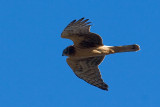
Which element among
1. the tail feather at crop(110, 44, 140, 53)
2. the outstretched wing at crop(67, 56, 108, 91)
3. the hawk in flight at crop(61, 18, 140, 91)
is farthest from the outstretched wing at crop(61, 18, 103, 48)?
the outstretched wing at crop(67, 56, 108, 91)

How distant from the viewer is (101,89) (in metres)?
16.2

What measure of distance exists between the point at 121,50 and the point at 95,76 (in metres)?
2.00

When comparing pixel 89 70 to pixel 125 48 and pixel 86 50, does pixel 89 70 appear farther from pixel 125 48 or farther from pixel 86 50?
pixel 125 48

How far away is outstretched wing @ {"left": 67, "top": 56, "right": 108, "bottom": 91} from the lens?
16.1 meters

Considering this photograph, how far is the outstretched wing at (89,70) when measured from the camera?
52.7 feet

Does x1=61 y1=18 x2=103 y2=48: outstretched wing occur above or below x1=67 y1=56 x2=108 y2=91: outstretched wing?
above

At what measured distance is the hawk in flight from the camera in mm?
14789

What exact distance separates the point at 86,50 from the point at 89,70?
1352 millimetres

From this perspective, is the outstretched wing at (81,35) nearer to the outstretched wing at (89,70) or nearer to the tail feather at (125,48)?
the tail feather at (125,48)

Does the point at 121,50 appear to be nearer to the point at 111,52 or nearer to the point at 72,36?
the point at 111,52

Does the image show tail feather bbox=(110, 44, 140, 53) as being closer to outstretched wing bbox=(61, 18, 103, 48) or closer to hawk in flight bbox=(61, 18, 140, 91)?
hawk in flight bbox=(61, 18, 140, 91)

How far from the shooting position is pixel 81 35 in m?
15.0

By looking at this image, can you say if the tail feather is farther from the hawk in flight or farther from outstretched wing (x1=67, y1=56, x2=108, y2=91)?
outstretched wing (x1=67, y1=56, x2=108, y2=91)

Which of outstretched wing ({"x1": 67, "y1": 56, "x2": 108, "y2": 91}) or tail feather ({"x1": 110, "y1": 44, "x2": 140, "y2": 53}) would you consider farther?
outstretched wing ({"x1": 67, "y1": 56, "x2": 108, "y2": 91})
